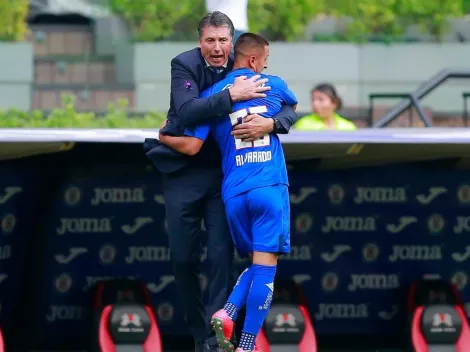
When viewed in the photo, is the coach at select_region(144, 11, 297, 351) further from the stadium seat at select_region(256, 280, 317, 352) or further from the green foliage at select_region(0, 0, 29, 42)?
the green foliage at select_region(0, 0, 29, 42)

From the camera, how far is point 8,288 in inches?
351

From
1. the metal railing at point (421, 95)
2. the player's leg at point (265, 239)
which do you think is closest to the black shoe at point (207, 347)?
the player's leg at point (265, 239)

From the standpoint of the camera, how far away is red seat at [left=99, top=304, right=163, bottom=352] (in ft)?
27.1

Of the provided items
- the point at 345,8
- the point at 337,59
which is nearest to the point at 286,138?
the point at 337,59

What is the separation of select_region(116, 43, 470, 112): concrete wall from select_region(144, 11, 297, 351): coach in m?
12.6

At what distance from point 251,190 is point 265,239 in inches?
9.7

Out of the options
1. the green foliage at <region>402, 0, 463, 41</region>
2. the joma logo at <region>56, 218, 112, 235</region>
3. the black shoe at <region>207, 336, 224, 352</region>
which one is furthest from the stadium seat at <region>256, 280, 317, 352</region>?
the green foliage at <region>402, 0, 463, 41</region>

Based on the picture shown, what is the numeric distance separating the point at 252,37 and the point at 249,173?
66 centimetres

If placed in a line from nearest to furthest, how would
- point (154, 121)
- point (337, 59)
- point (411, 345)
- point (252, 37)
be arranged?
point (252, 37) → point (411, 345) → point (154, 121) → point (337, 59)

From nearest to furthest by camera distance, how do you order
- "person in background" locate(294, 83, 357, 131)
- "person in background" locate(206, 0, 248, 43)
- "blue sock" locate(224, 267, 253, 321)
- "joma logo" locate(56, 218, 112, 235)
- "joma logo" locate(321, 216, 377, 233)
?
"blue sock" locate(224, 267, 253, 321), "person in background" locate(206, 0, 248, 43), "joma logo" locate(56, 218, 112, 235), "joma logo" locate(321, 216, 377, 233), "person in background" locate(294, 83, 357, 131)

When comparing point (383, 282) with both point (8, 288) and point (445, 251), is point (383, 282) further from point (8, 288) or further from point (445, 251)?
point (8, 288)

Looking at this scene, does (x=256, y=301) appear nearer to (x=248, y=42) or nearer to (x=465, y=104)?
(x=248, y=42)

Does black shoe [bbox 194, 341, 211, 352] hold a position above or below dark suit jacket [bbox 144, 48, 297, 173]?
below

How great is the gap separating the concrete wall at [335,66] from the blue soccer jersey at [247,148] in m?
12.8
